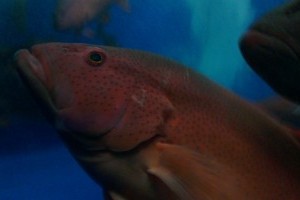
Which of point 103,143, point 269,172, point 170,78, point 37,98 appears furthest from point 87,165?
point 269,172

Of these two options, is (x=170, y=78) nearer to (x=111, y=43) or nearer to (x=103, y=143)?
(x=103, y=143)

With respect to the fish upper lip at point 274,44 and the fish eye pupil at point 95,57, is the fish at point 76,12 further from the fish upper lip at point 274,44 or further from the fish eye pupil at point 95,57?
the fish upper lip at point 274,44

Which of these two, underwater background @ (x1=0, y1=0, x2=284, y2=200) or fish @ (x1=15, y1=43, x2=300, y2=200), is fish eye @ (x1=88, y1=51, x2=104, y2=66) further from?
underwater background @ (x1=0, y1=0, x2=284, y2=200)

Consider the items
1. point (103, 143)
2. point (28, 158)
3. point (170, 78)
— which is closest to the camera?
point (103, 143)

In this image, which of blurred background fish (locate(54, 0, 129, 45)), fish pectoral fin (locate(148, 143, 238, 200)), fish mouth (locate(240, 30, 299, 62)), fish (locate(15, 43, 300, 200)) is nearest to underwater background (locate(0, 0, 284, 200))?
blurred background fish (locate(54, 0, 129, 45))

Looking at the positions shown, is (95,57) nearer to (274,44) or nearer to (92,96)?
(92,96)

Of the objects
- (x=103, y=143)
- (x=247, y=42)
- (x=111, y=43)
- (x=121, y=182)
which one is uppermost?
(x=247, y=42)
